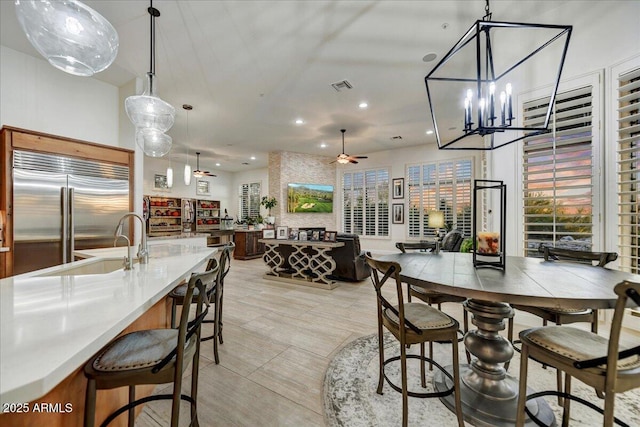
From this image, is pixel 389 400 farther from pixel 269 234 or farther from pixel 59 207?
pixel 59 207

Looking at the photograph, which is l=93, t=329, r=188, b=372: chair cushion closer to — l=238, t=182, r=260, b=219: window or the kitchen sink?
the kitchen sink

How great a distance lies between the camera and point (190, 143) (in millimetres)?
7410

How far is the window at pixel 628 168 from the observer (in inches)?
93.7

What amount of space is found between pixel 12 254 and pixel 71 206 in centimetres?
77

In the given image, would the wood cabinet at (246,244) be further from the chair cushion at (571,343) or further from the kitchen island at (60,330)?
the chair cushion at (571,343)

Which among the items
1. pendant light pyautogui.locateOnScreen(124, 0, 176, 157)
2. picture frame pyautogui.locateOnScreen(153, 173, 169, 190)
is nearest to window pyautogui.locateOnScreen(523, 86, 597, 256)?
pendant light pyautogui.locateOnScreen(124, 0, 176, 157)

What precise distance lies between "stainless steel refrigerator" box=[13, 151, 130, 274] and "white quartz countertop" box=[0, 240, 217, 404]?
7.52ft

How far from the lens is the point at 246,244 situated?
24.7 ft

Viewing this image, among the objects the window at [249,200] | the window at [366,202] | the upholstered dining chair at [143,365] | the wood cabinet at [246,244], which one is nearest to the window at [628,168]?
the upholstered dining chair at [143,365]

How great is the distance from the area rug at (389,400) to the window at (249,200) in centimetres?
942

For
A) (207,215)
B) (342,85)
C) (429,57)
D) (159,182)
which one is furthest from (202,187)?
(429,57)

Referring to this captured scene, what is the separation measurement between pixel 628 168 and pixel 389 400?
3.13 m

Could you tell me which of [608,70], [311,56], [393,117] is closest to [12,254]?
[311,56]

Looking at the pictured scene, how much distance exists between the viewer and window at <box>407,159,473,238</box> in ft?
23.6
